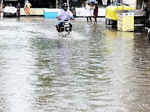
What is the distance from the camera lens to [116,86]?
415 inches

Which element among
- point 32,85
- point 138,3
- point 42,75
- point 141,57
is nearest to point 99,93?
point 32,85

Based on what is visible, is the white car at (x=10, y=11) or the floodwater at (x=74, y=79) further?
the white car at (x=10, y=11)

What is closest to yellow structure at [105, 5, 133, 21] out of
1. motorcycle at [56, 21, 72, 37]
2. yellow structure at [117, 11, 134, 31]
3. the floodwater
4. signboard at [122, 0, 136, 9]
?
signboard at [122, 0, 136, 9]

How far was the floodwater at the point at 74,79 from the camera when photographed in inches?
341

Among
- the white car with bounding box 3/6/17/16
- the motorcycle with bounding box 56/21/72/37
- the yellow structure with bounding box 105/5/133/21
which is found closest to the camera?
the motorcycle with bounding box 56/21/72/37

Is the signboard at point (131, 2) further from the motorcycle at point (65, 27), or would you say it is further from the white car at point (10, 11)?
the white car at point (10, 11)

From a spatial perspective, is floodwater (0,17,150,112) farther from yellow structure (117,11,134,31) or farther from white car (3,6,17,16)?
white car (3,6,17,16)

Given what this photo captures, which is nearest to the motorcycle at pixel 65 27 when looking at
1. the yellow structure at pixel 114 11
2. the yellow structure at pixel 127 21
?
the yellow structure at pixel 127 21

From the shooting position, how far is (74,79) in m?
11.5

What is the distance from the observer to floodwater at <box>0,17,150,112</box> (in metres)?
8.66

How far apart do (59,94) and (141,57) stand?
6871mm

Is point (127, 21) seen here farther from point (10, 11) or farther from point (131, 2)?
point (10, 11)

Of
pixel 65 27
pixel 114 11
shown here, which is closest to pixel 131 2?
pixel 114 11

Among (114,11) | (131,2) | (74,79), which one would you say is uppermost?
(131,2)
